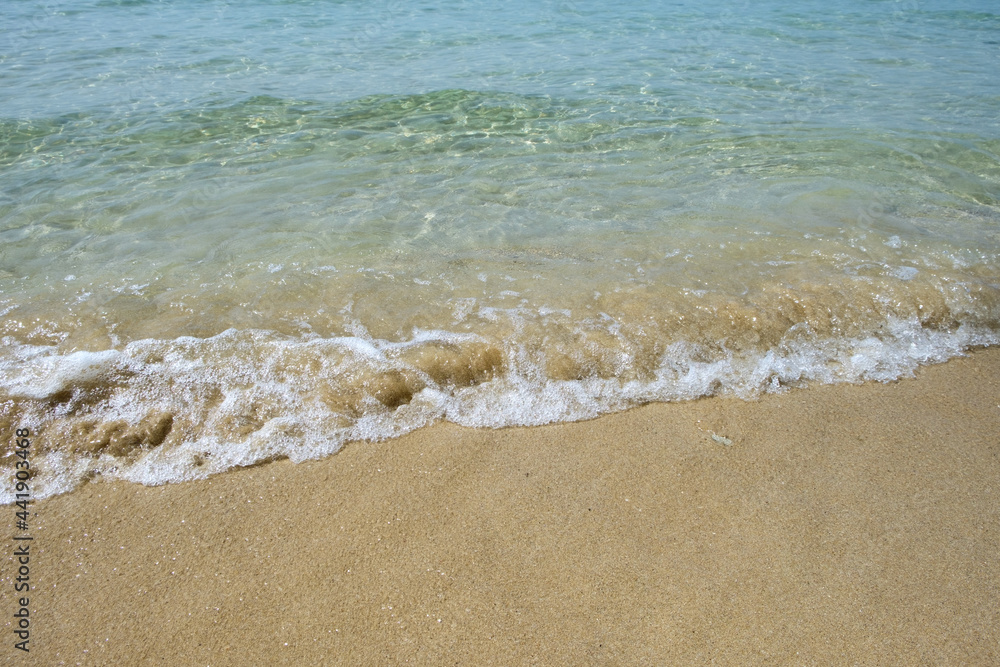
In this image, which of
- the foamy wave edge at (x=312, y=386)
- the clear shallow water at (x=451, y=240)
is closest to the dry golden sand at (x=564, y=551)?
the foamy wave edge at (x=312, y=386)

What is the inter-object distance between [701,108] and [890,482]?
5844 millimetres

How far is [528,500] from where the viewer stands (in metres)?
2.75

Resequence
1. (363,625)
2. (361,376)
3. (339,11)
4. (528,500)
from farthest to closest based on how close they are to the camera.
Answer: (339,11) < (361,376) < (528,500) < (363,625)

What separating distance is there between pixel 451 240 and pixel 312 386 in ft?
5.98

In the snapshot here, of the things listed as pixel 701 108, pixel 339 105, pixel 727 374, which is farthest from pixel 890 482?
pixel 339 105

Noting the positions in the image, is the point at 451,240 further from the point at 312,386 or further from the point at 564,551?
the point at 564,551

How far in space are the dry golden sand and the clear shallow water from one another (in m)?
0.28

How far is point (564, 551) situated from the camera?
251cm

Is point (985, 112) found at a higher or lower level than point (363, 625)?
higher

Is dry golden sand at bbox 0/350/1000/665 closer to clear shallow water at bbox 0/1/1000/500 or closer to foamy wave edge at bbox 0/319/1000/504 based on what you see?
foamy wave edge at bbox 0/319/1000/504

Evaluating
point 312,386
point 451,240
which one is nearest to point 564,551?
point 312,386

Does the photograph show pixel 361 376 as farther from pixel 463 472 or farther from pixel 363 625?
pixel 363 625

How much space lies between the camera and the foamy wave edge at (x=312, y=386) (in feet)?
9.75

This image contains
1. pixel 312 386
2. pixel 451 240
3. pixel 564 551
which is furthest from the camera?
pixel 451 240
